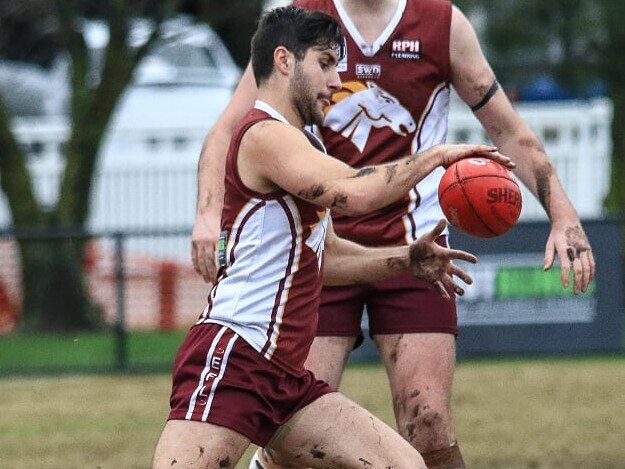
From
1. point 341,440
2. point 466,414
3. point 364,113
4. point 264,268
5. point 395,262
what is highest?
point 364,113

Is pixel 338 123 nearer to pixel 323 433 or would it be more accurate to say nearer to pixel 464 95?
pixel 464 95

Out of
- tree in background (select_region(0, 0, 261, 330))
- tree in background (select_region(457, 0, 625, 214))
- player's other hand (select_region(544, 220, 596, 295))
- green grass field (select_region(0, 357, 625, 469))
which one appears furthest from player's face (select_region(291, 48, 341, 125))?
tree in background (select_region(457, 0, 625, 214))

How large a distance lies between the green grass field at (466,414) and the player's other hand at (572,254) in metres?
2.70

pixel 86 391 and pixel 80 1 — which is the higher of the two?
pixel 80 1

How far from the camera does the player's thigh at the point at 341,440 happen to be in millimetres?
4781

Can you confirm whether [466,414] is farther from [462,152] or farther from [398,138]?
[462,152]

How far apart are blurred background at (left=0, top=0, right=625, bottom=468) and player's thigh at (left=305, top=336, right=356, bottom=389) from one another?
2.44 metres

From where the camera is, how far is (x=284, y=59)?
16.0 ft

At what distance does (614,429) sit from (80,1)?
329 inches

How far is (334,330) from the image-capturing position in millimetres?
5859

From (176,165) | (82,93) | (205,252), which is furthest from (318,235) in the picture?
(176,165)

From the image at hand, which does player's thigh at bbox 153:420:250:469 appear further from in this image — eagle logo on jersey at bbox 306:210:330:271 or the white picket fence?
the white picket fence

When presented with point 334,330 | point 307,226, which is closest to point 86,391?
point 334,330

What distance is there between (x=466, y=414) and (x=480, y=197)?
517 centimetres
